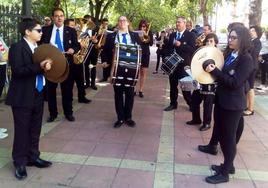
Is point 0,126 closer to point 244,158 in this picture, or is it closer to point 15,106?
point 15,106

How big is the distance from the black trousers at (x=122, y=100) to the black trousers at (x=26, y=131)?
221 cm

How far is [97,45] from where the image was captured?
9164mm

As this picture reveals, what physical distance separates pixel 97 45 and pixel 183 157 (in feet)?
14.3

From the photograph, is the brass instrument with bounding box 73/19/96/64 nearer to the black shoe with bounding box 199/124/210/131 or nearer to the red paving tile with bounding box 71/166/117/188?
the black shoe with bounding box 199/124/210/131

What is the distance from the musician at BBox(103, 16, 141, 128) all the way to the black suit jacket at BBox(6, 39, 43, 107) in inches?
94.6

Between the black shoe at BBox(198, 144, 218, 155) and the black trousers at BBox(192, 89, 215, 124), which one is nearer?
the black shoe at BBox(198, 144, 218, 155)

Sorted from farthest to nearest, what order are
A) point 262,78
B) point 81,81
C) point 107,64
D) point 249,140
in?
point 262,78 < point 81,81 < point 107,64 < point 249,140

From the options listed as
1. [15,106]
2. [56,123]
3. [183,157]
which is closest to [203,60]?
[183,157]

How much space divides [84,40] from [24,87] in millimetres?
3791

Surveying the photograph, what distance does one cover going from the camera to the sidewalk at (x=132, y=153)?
4652 mm

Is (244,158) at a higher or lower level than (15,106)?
lower

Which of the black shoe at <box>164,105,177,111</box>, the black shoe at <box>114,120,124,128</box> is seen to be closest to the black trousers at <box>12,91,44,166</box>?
the black shoe at <box>114,120,124,128</box>

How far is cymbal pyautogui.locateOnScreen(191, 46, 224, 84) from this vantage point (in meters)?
4.55

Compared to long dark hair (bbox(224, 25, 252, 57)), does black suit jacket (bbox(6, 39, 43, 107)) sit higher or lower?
lower
